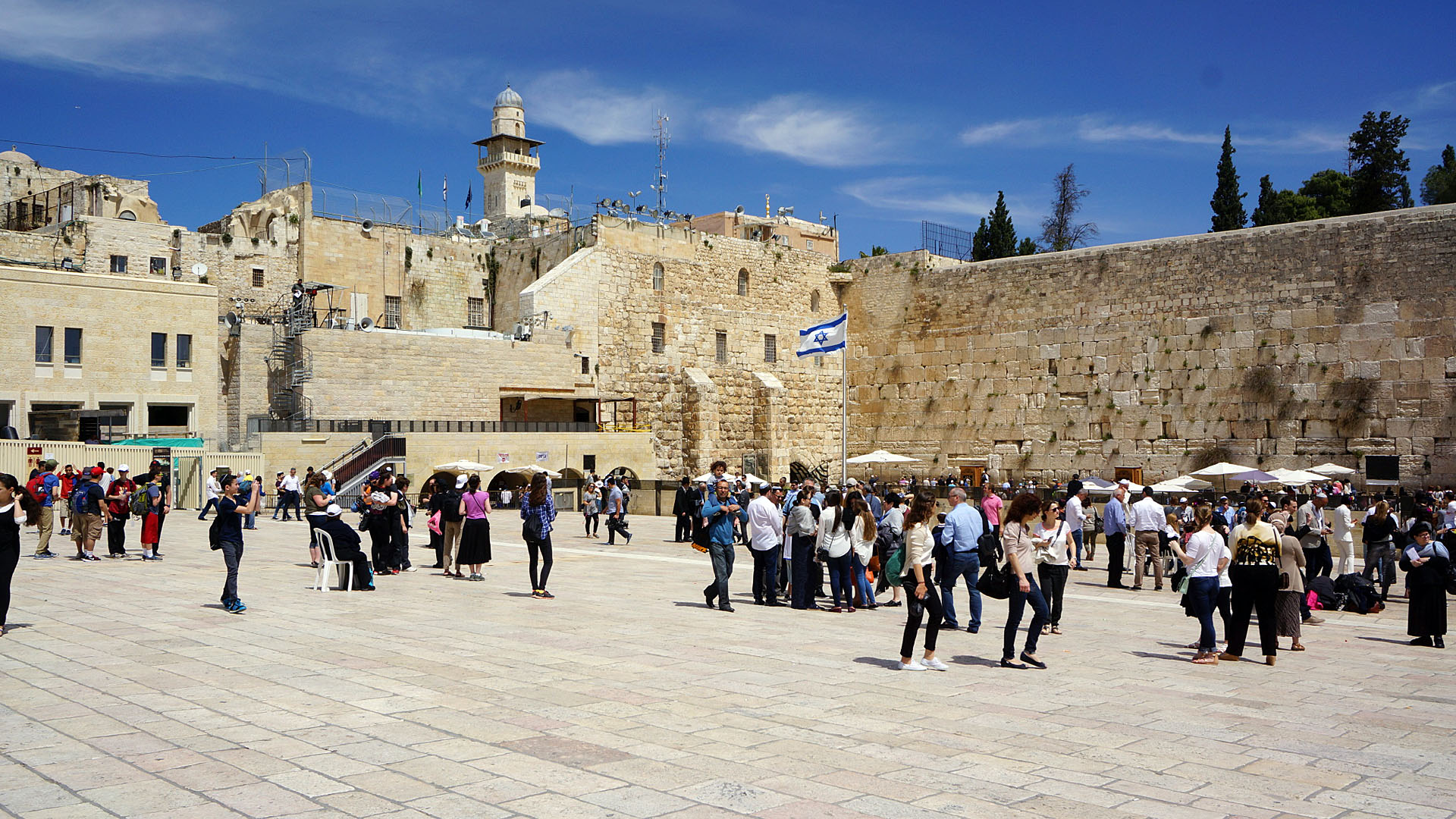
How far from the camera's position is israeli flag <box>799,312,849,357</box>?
95.6 ft

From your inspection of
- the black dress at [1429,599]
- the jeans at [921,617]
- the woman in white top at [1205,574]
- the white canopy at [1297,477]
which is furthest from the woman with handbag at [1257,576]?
the white canopy at [1297,477]

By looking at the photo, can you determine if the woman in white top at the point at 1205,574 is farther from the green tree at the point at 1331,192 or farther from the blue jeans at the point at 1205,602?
the green tree at the point at 1331,192

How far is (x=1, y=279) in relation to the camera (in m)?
25.2

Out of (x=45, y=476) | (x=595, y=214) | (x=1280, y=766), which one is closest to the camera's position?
(x=1280, y=766)

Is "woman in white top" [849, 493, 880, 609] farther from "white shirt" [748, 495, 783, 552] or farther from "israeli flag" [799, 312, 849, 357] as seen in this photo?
"israeli flag" [799, 312, 849, 357]

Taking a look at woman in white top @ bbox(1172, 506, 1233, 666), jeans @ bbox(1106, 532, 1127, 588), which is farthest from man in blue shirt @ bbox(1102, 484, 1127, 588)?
woman in white top @ bbox(1172, 506, 1233, 666)

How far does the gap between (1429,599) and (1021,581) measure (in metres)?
4.13

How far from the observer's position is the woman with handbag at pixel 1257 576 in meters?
8.41

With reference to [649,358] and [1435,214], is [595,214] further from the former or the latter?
[1435,214]

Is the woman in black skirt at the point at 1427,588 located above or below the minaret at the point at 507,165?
below

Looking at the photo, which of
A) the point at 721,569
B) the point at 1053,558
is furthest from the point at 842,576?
the point at 1053,558

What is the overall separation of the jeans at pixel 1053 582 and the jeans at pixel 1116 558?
202 inches

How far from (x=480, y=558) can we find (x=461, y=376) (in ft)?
56.2

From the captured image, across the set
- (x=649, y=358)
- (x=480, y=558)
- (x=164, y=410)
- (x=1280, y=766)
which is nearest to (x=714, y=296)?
(x=649, y=358)
